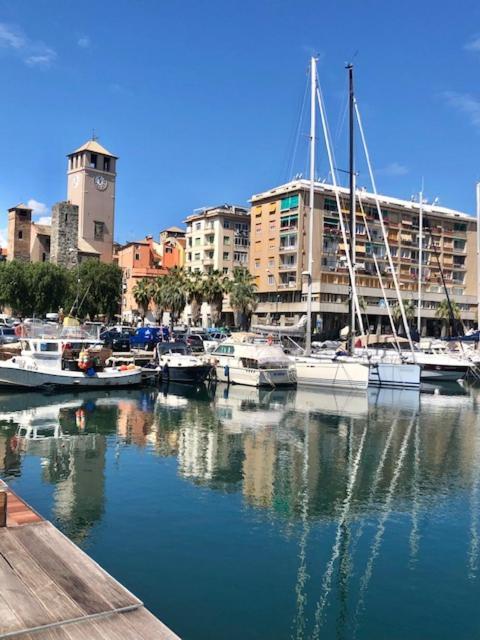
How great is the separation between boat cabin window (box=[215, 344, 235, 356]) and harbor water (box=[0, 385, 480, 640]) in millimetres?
13710

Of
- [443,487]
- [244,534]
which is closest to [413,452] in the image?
[443,487]

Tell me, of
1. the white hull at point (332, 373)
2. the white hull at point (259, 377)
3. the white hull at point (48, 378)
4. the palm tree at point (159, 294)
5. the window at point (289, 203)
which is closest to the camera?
the white hull at point (48, 378)

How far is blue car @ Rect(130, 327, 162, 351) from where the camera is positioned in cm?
5687

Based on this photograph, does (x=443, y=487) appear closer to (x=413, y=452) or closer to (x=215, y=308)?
(x=413, y=452)

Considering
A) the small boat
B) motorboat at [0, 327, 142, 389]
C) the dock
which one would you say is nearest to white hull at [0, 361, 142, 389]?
motorboat at [0, 327, 142, 389]

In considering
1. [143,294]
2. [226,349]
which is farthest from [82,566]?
[143,294]

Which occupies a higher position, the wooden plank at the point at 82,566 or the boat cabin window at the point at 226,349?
the boat cabin window at the point at 226,349

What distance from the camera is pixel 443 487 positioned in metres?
17.5

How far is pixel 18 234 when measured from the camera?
117 meters

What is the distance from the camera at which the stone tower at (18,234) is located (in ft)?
380

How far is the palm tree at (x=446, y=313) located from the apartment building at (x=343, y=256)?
5.32 feet

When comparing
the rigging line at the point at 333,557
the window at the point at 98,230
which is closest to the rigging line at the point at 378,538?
the rigging line at the point at 333,557

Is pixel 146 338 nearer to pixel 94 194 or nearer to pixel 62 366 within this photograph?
pixel 62 366

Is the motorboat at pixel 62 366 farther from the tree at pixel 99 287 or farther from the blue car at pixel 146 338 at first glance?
the tree at pixel 99 287
